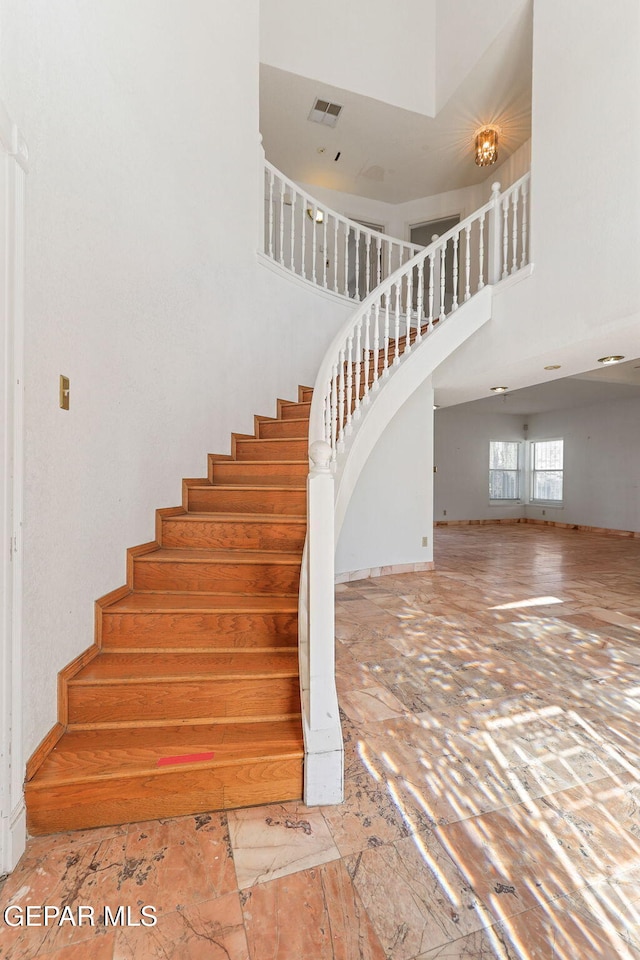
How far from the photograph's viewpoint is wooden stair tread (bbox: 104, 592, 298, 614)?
2064 mm

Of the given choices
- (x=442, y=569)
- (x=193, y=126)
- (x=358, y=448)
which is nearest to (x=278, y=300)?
(x=193, y=126)

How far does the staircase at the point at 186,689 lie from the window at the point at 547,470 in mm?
9582

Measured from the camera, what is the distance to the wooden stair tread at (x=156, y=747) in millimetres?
1484

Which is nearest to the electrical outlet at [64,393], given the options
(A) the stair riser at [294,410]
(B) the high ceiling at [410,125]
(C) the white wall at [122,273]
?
(C) the white wall at [122,273]

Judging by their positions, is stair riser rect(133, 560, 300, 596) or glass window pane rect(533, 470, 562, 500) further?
glass window pane rect(533, 470, 562, 500)

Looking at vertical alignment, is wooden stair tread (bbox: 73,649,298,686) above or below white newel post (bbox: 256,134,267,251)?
below

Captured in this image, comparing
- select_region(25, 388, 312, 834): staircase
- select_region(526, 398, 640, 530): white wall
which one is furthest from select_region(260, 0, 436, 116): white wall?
select_region(526, 398, 640, 530): white wall

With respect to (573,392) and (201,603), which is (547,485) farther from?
(201,603)

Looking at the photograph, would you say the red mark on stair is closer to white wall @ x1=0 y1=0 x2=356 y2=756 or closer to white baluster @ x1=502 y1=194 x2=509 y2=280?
white wall @ x1=0 y1=0 x2=356 y2=756

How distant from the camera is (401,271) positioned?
12.9 ft

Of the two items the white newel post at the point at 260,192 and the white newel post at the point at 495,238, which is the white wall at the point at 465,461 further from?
the white newel post at the point at 260,192

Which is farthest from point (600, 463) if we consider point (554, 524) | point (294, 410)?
point (294, 410)

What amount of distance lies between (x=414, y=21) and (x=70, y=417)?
656 cm

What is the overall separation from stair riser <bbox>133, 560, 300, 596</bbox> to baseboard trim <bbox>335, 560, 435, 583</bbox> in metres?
2.31
